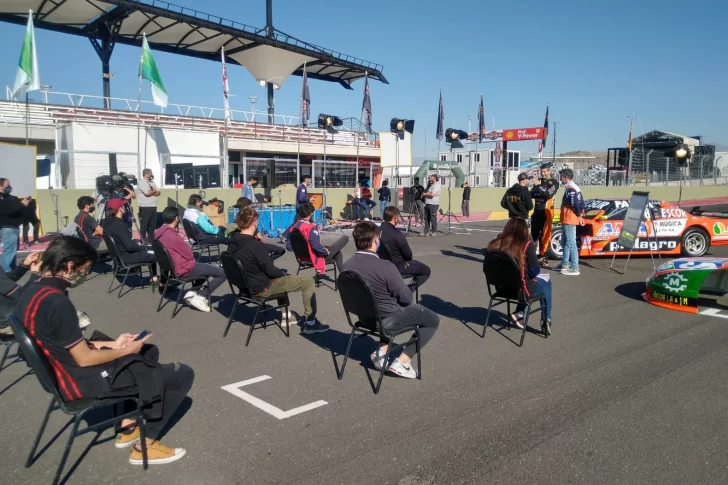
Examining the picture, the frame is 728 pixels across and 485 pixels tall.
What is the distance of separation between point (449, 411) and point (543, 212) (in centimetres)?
741

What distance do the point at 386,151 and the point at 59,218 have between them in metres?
10.4

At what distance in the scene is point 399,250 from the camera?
7.35 m

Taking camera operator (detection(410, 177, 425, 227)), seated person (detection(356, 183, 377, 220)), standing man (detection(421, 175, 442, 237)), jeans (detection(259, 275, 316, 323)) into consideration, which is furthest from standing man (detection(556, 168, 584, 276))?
seated person (detection(356, 183, 377, 220))

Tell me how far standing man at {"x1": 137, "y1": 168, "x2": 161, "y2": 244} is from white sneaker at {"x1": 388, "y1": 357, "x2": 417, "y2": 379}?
852cm

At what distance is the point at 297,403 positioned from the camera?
4.38 m

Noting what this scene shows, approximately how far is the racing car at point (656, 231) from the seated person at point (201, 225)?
6914mm

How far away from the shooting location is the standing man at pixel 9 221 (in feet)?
29.7

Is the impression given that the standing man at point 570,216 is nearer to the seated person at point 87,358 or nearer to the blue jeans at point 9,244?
the seated person at point 87,358

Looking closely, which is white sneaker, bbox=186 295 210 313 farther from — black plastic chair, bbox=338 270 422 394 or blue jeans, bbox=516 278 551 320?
blue jeans, bbox=516 278 551 320

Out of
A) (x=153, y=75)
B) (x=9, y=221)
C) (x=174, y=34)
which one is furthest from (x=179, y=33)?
(x=9, y=221)

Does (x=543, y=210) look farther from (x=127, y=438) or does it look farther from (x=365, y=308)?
(x=127, y=438)

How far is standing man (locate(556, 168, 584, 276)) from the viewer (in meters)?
9.52

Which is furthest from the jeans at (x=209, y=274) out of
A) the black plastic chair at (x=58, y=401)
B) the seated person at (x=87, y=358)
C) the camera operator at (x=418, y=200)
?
the camera operator at (x=418, y=200)

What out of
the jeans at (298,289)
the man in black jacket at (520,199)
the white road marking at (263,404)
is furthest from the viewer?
the man in black jacket at (520,199)
